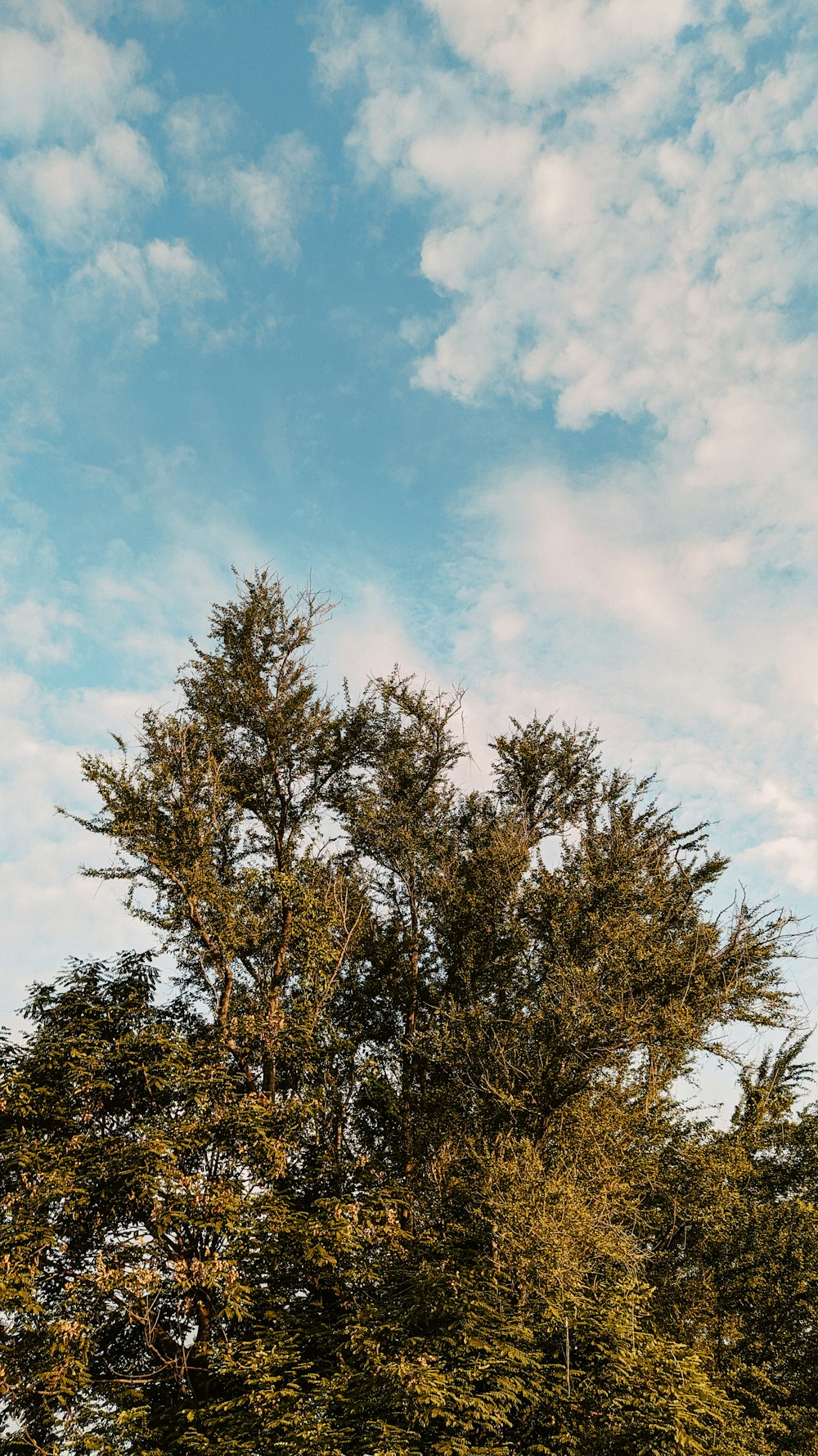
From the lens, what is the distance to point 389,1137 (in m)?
17.6

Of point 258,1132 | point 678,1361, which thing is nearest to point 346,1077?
point 258,1132

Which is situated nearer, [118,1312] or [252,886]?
[118,1312]

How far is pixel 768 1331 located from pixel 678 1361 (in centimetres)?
774

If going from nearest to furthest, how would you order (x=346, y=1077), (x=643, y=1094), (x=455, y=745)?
1. (x=346, y=1077)
2. (x=643, y=1094)
3. (x=455, y=745)

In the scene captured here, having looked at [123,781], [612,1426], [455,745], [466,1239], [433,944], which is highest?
[455,745]

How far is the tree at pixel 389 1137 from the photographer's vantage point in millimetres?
11977

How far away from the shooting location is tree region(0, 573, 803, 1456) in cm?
1198

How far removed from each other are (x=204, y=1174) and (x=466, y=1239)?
15.8ft

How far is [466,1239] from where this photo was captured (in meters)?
15.0

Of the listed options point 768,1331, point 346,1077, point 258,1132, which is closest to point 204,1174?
point 258,1132

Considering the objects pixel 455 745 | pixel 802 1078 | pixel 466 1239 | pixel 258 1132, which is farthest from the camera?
pixel 802 1078

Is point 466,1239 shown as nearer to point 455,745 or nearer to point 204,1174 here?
point 204,1174

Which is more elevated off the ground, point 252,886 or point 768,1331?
point 252,886

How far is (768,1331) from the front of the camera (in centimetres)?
1855
